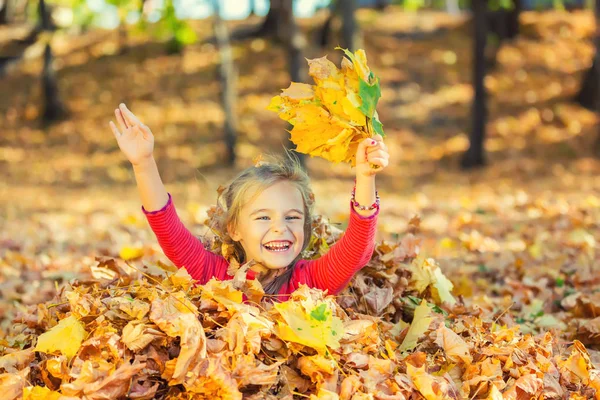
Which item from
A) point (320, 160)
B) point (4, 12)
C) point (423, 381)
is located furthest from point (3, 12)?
point (423, 381)

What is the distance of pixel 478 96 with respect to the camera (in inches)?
494

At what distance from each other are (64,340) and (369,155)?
1.18 m

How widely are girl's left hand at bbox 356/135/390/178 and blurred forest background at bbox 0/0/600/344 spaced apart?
79.9 inches

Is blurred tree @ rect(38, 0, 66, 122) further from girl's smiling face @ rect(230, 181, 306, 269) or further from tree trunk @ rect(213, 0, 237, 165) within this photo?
girl's smiling face @ rect(230, 181, 306, 269)

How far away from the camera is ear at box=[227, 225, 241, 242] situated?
9.84ft

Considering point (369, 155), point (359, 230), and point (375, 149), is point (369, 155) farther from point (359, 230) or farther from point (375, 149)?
point (359, 230)

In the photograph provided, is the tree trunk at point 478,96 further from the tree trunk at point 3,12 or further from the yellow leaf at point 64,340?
the tree trunk at point 3,12

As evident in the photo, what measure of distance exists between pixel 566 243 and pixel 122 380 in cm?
442

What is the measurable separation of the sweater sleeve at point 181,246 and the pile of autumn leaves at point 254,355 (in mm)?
253

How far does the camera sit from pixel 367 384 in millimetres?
2307

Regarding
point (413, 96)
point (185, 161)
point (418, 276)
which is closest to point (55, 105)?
point (185, 161)

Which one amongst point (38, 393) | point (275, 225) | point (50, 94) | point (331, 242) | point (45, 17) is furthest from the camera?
point (50, 94)

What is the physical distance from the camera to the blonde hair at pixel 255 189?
2898 millimetres

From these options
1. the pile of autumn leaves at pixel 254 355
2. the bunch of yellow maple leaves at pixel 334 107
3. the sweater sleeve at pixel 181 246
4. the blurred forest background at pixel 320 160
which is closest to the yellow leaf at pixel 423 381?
the pile of autumn leaves at pixel 254 355
